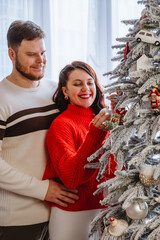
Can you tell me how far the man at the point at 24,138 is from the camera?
1759 millimetres

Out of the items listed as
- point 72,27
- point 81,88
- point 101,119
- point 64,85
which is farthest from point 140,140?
point 72,27

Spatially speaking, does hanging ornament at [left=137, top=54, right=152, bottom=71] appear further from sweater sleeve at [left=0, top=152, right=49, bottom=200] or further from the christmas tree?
sweater sleeve at [left=0, top=152, right=49, bottom=200]

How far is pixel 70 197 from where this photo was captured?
1660 millimetres

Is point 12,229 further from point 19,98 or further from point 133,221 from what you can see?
point 133,221

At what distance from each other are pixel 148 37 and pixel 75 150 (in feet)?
2.19

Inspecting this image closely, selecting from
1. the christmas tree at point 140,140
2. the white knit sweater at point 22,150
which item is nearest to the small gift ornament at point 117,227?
the christmas tree at point 140,140

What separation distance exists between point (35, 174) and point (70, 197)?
24 cm

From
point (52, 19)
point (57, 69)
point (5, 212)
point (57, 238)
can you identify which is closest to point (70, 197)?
point (57, 238)

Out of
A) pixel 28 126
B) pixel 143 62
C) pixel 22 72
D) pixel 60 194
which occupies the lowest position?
pixel 60 194

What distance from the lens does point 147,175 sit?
1165 mm

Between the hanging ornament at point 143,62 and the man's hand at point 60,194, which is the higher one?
the hanging ornament at point 143,62

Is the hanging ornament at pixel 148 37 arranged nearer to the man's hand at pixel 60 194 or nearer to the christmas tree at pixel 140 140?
the christmas tree at pixel 140 140

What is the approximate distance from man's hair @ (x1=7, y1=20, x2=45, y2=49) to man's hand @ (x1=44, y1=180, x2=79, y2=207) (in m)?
0.74

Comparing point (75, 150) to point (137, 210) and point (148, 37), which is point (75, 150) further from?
point (148, 37)
